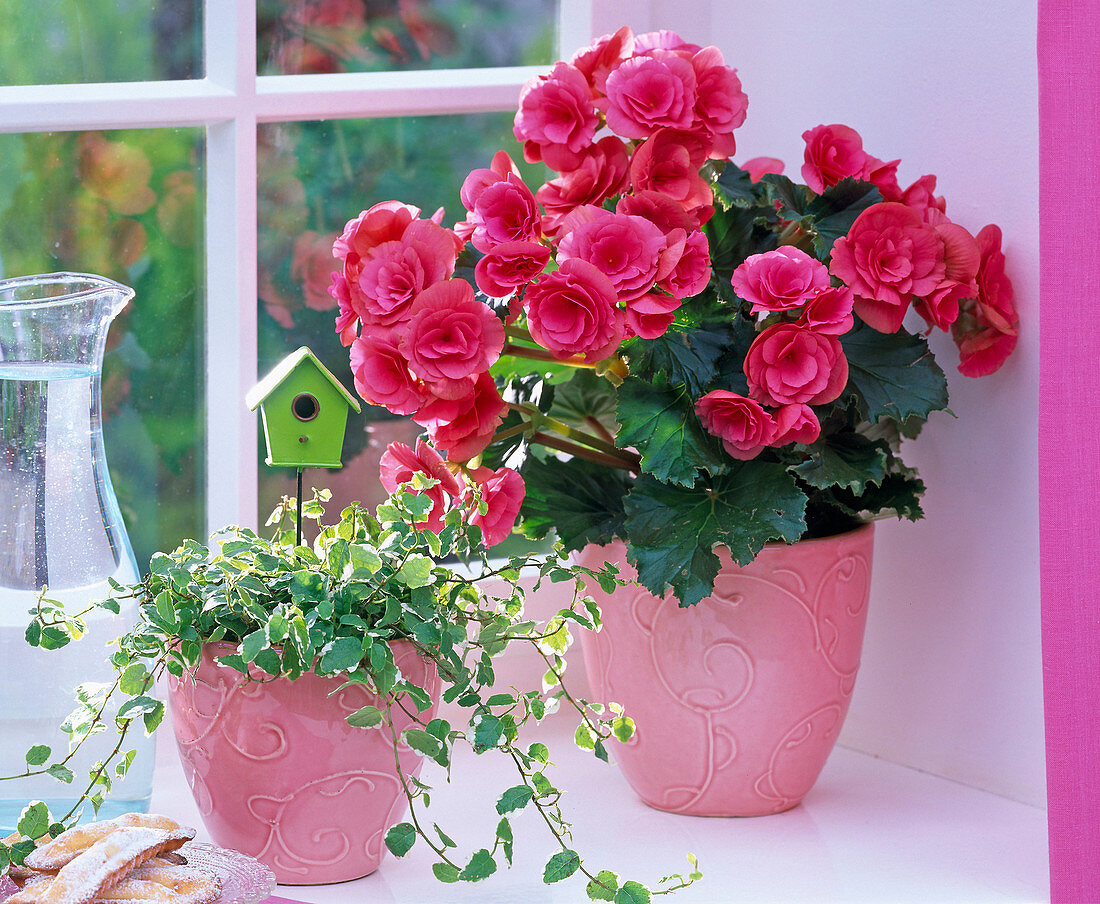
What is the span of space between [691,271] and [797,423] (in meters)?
0.14

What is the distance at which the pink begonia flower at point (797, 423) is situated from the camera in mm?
882

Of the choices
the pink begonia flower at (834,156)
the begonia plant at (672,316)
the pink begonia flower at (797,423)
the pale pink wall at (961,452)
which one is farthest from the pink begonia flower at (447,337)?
the pale pink wall at (961,452)

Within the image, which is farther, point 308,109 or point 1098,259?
point 308,109

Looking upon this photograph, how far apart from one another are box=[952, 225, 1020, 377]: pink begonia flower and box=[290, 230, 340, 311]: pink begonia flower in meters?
0.63

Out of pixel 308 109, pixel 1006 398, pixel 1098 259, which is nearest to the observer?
pixel 1098 259

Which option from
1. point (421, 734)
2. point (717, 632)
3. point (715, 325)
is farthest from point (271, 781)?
point (715, 325)

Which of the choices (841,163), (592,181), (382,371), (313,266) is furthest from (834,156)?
(313,266)

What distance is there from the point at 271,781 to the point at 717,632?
0.37 meters

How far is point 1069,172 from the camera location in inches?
30.1

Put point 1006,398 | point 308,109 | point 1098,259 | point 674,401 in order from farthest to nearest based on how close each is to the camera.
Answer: point 308,109
point 1006,398
point 674,401
point 1098,259

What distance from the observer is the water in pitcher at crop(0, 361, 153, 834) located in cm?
89

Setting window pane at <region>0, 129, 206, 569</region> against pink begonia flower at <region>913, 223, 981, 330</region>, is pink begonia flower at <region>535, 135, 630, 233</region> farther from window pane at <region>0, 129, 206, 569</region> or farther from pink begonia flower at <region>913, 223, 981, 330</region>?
window pane at <region>0, 129, 206, 569</region>

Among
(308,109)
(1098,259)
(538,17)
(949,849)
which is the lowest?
(949,849)

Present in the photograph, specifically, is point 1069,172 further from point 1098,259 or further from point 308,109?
point 308,109
